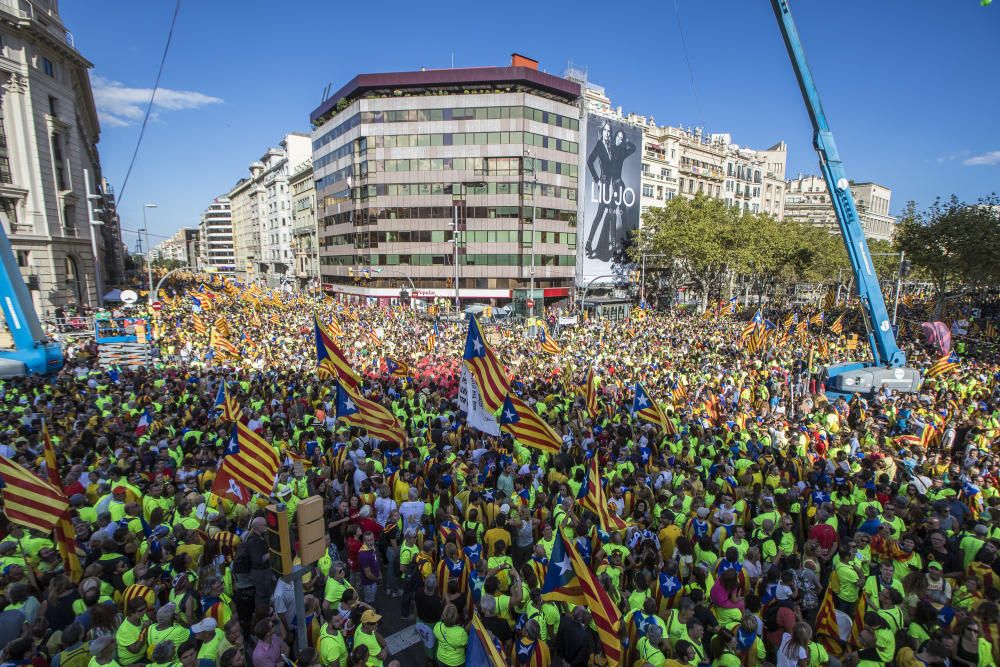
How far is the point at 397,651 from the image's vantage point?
7055 mm

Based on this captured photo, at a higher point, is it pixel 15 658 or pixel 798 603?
pixel 15 658

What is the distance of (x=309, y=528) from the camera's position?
500 centimetres

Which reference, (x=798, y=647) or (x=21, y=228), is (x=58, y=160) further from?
(x=798, y=647)

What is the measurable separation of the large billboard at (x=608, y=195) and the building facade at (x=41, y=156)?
4179cm

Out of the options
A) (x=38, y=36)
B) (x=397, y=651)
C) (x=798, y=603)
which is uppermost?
(x=38, y=36)

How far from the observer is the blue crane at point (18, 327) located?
17094mm

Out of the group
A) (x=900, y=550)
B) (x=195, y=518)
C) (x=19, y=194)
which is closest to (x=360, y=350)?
(x=195, y=518)

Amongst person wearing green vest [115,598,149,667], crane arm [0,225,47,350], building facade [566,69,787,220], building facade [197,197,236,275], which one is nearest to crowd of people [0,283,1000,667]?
person wearing green vest [115,598,149,667]

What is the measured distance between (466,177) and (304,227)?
147 ft

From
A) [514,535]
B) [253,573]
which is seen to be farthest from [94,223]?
[514,535]

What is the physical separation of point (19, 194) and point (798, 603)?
159 feet

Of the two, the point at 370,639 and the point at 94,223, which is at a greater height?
the point at 94,223

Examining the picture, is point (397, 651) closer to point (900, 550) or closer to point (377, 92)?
point (900, 550)

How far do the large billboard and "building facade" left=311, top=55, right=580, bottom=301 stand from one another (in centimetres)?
169
